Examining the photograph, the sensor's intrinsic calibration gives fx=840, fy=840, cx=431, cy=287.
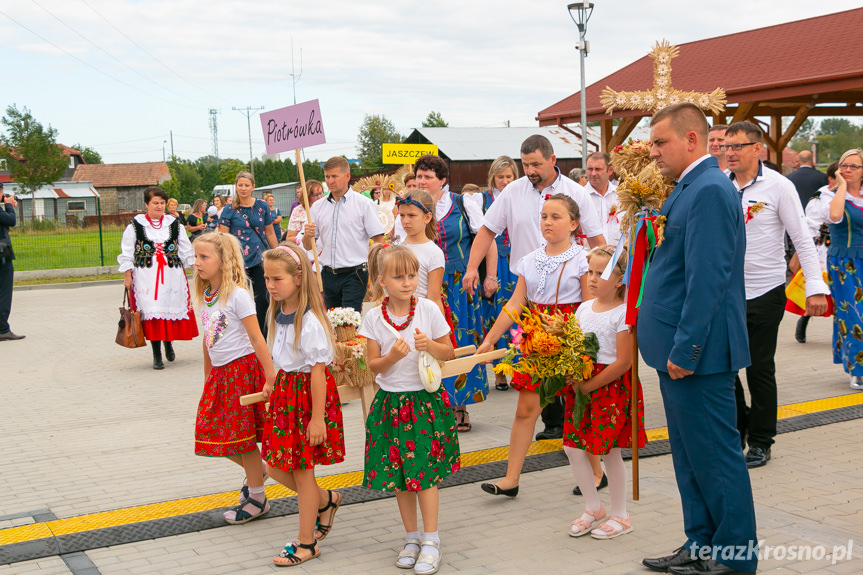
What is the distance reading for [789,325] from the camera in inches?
Result: 452

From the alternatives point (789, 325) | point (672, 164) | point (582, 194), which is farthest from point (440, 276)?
point (789, 325)

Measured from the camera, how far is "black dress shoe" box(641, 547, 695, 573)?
381cm

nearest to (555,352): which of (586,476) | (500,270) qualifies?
(586,476)

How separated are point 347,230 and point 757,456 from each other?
4201 mm

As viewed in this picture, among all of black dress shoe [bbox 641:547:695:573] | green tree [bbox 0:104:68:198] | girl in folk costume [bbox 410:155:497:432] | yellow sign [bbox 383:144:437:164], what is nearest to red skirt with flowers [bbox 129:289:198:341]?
girl in folk costume [bbox 410:155:497:432]

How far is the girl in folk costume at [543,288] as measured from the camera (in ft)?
16.3

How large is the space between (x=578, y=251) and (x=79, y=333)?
1016 centimetres

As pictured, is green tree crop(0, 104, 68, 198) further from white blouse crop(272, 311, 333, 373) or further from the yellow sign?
white blouse crop(272, 311, 333, 373)

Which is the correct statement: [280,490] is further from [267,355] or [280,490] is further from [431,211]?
[431,211]

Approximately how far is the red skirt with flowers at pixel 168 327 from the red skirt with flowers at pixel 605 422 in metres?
6.53

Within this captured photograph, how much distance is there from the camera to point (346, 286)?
8047mm

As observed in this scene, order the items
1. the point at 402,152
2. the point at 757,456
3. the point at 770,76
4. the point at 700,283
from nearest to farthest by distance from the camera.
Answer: the point at 700,283
the point at 757,456
the point at 770,76
the point at 402,152

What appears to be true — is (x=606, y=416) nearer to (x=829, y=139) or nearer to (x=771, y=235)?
(x=771, y=235)

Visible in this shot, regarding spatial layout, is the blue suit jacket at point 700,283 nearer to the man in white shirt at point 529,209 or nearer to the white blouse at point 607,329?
the white blouse at point 607,329
